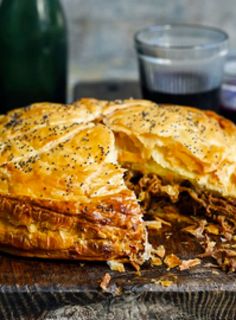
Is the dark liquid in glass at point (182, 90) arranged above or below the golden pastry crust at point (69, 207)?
below

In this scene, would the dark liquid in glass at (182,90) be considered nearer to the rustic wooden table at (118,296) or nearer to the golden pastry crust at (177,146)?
the golden pastry crust at (177,146)

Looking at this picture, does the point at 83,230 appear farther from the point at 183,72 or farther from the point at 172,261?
the point at 183,72

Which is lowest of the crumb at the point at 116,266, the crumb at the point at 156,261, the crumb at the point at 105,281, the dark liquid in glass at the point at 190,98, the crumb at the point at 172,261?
the dark liquid in glass at the point at 190,98

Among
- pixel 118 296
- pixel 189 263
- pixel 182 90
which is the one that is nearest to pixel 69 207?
pixel 118 296

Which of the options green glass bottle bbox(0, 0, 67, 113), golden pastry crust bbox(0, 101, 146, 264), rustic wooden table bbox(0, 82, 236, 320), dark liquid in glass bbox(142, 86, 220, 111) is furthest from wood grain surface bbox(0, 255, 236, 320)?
green glass bottle bbox(0, 0, 67, 113)

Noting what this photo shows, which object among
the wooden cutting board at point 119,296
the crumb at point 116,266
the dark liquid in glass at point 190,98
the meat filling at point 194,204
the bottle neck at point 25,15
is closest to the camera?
Answer: the wooden cutting board at point 119,296

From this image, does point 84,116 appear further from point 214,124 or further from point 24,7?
point 24,7

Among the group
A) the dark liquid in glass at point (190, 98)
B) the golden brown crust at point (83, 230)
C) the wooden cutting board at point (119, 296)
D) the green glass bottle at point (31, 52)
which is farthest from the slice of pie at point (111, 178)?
the green glass bottle at point (31, 52)
